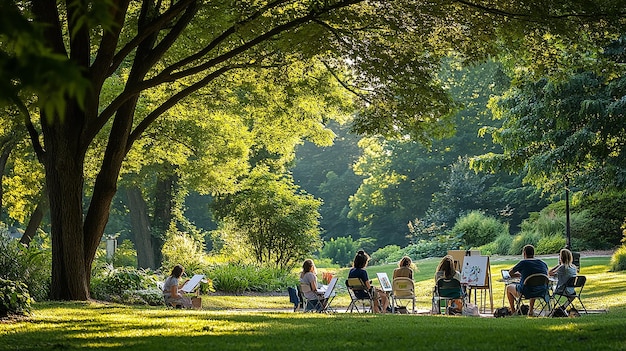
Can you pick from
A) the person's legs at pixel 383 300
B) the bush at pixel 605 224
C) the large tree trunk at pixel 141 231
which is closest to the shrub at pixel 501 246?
the bush at pixel 605 224

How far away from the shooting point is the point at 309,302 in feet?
48.6

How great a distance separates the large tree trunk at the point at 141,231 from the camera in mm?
35438

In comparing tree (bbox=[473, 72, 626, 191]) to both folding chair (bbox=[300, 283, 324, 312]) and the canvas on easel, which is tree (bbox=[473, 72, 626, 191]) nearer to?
the canvas on easel

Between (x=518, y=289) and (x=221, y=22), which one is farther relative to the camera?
(x=221, y=22)

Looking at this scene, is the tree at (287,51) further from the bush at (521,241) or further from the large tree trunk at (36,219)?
the bush at (521,241)

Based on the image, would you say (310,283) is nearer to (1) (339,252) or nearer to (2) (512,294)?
(2) (512,294)

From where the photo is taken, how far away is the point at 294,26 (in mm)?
13617

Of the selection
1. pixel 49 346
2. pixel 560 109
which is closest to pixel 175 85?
pixel 560 109

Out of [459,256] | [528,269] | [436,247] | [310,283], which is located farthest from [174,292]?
[436,247]

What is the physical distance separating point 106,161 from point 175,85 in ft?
17.2

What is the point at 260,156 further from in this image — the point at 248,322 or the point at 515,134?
the point at 248,322

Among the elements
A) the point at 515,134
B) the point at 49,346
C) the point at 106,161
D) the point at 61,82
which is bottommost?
the point at 49,346

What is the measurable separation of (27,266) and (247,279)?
27.4 feet

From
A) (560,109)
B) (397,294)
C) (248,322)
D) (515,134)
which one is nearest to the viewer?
(248,322)
